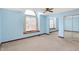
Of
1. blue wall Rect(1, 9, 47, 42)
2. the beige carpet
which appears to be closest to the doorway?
the beige carpet

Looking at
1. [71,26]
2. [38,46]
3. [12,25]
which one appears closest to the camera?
[38,46]

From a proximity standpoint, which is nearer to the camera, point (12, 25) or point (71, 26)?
point (12, 25)

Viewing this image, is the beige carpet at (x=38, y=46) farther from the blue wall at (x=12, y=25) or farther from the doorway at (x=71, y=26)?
the doorway at (x=71, y=26)

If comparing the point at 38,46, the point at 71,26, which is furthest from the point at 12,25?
the point at 71,26

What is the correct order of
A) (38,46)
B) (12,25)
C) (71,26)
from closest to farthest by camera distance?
(38,46)
(12,25)
(71,26)

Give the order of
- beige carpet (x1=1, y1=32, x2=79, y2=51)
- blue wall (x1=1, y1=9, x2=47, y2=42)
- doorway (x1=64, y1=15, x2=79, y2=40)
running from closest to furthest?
1. beige carpet (x1=1, y1=32, x2=79, y2=51)
2. blue wall (x1=1, y1=9, x2=47, y2=42)
3. doorway (x1=64, y1=15, x2=79, y2=40)

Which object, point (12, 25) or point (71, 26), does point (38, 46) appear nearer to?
point (12, 25)

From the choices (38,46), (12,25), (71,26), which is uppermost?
(12,25)

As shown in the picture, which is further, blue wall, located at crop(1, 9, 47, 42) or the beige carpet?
blue wall, located at crop(1, 9, 47, 42)

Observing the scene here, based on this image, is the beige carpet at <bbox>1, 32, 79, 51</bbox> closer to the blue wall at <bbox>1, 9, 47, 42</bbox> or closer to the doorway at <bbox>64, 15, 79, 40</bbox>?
the blue wall at <bbox>1, 9, 47, 42</bbox>

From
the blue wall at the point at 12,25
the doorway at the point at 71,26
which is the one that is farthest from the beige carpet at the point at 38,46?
the doorway at the point at 71,26

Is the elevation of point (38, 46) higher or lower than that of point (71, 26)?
lower
